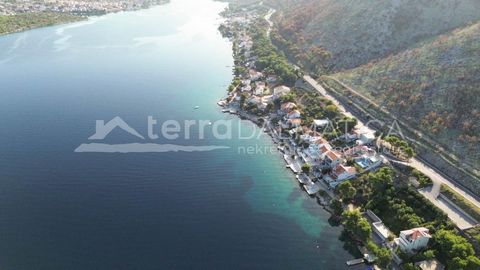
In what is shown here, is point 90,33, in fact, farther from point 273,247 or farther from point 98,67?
point 273,247

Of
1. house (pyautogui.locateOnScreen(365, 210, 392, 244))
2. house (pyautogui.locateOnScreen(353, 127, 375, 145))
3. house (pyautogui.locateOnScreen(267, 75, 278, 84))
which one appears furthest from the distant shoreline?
house (pyautogui.locateOnScreen(365, 210, 392, 244))

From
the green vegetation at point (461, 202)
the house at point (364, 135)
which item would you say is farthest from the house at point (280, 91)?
the green vegetation at point (461, 202)

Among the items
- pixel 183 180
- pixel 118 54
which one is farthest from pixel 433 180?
pixel 118 54

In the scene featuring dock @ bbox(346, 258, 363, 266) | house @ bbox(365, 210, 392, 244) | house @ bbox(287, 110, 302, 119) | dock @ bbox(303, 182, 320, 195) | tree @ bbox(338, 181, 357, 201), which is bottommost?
dock @ bbox(346, 258, 363, 266)

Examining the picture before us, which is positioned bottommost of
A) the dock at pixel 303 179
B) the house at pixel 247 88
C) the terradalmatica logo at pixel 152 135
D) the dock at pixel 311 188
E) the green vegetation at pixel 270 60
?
the dock at pixel 311 188

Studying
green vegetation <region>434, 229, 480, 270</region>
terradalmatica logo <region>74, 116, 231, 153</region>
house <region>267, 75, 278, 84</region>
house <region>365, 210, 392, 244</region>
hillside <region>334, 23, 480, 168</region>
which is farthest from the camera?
house <region>267, 75, 278, 84</region>

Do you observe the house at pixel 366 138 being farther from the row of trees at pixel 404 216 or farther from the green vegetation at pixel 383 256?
the green vegetation at pixel 383 256

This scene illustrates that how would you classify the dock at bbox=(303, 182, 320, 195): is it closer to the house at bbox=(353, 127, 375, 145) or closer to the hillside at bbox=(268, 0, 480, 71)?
the house at bbox=(353, 127, 375, 145)

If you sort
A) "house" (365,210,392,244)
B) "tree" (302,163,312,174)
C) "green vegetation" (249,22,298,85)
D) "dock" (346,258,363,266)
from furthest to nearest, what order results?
1. "green vegetation" (249,22,298,85)
2. "tree" (302,163,312,174)
3. "house" (365,210,392,244)
4. "dock" (346,258,363,266)
